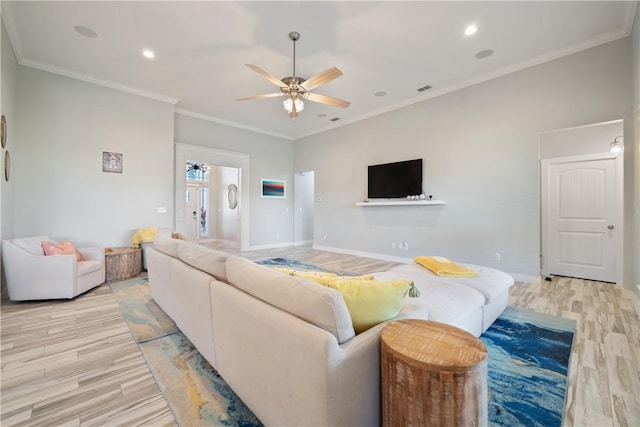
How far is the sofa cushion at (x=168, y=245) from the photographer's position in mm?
2516

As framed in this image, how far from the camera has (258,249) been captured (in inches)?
285

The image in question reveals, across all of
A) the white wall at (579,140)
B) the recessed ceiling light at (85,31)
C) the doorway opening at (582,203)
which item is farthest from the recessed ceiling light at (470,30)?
the recessed ceiling light at (85,31)

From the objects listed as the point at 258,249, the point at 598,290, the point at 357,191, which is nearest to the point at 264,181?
the point at 258,249

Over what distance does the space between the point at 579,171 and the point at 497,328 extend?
3.58 m

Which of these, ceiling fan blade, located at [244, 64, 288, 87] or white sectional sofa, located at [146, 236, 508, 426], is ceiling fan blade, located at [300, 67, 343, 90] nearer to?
ceiling fan blade, located at [244, 64, 288, 87]

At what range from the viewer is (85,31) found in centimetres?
327

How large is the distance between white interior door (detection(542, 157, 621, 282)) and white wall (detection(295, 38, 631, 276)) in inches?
39.4

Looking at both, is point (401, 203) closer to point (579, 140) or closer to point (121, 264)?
point (579, 140)

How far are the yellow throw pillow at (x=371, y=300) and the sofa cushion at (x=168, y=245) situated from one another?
1.86 meters

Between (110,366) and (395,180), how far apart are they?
5181mm

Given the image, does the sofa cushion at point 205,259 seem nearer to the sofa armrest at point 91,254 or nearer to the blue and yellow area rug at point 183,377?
the blue and yellow area rug at point 183,377

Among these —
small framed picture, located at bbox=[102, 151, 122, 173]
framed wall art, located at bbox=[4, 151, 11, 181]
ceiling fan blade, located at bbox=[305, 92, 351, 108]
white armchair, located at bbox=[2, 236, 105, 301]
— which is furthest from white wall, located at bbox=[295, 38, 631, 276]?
framed wall art, located at bbox=[4, 151, 11, 181]

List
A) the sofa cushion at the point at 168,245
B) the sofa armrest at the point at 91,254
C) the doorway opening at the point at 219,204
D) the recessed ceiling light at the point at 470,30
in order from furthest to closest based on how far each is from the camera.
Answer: the doorway opening at the point at 219,204 < the sofa armrest at the point at 91,254 < the recessed ceiling light at the point at 470,30 < the sofa cushion at the point at 168,245

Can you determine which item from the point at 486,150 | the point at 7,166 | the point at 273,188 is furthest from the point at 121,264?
the point at 486,150
